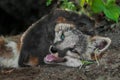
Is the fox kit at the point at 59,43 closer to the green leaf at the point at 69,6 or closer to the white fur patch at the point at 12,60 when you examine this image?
the white fur patch at the point at 12,60

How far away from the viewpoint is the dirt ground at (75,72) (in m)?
3.46

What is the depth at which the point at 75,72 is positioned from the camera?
3557 millimetres

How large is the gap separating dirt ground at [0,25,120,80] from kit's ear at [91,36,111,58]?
66 millimetres

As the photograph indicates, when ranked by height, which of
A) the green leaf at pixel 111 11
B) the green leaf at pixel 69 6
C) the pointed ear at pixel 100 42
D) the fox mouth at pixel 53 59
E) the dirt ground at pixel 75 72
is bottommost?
the dirt ground at pixel 75 72

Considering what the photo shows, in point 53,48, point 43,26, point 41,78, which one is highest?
point 43,26

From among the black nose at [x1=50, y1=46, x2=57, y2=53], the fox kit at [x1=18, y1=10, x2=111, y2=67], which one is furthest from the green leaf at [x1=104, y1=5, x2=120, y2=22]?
the black nose at [x1=50, y1=46, x2=57, y2=53]

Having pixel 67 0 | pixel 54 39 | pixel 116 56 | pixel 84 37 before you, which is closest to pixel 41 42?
pixel 54 39

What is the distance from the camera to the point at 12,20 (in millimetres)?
5723

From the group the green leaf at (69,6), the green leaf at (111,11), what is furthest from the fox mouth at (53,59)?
the green leaf at (69,6)

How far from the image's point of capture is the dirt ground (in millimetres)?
3457

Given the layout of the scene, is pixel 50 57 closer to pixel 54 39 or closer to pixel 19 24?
pixel 54 39

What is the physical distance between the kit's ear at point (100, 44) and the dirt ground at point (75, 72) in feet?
0.21

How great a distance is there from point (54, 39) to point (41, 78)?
44 cm

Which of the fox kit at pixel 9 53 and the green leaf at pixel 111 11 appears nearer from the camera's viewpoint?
the green leaf at pixel 111 11
